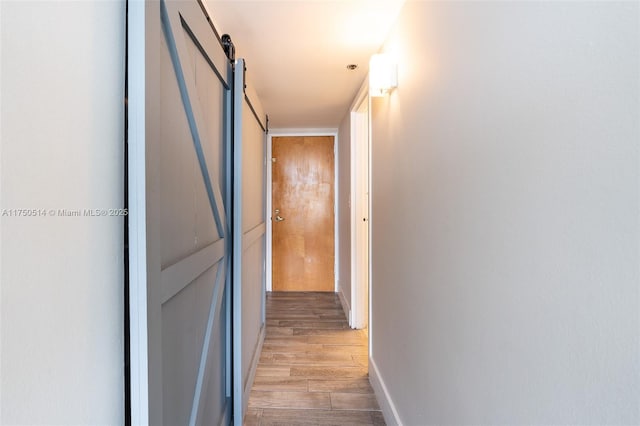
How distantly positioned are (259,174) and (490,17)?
6.63 ft

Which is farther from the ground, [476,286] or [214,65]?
[214,65]

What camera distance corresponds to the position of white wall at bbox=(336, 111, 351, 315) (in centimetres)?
368

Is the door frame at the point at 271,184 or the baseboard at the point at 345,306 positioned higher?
the door frame at the point at 271,184

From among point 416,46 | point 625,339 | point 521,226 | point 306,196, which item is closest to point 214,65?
point 416,46

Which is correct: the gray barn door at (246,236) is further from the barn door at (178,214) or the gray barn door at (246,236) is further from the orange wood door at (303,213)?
the orange wood door at (303,213)

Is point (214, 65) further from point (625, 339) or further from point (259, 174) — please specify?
point (625, 339)

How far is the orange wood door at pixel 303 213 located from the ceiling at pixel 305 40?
57.9 inches

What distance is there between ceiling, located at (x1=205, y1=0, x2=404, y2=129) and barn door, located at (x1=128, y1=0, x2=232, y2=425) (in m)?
0.32

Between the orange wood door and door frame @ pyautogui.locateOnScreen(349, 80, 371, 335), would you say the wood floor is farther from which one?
the orange wood door

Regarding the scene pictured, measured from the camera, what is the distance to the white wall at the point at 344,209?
3682 millimetres

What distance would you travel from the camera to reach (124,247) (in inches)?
31.1

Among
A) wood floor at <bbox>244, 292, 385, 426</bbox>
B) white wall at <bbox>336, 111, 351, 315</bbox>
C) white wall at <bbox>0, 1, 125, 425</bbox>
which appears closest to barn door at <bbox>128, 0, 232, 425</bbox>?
white wall at <bbox>0, 1, 125, 425</bbox>

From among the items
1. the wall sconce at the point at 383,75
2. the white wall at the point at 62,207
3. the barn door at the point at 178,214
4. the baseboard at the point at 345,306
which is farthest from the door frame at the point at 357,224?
the white wall at the point at 62,207

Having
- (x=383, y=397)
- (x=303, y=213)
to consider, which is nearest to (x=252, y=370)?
(x=383, y=397)
